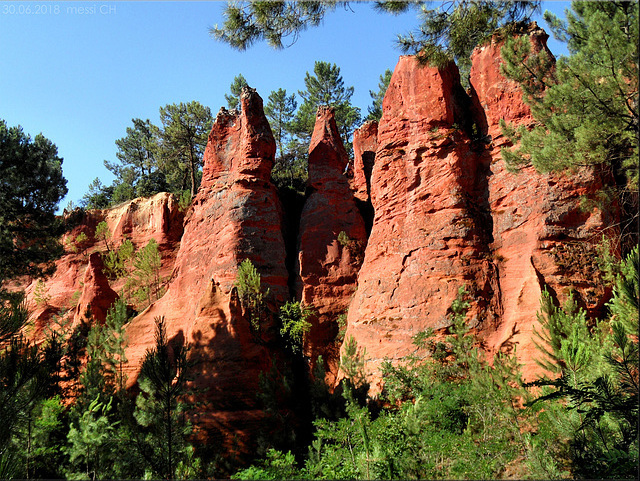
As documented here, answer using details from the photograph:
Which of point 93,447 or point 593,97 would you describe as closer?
point 593,97

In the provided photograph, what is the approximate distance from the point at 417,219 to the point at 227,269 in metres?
8.95

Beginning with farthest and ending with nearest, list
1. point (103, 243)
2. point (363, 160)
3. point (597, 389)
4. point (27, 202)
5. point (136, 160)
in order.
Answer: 1. point (136, 160)
2. point (103, 243)
3. point (363, 160)
4. point (27, 202)
5. point (597, 389)

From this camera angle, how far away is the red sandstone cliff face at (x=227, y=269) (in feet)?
49.0

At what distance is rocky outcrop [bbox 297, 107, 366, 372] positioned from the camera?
→ 2008 centimetres

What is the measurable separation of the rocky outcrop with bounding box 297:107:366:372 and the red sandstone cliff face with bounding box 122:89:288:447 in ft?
4.47

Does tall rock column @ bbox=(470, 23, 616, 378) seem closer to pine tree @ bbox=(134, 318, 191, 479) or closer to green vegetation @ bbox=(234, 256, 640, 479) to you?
green vegetation @ bbox=(234, 256, 640, 479)

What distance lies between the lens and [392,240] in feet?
55.2

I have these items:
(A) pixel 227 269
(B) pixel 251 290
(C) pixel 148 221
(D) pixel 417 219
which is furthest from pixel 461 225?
(C) pixel 148 221

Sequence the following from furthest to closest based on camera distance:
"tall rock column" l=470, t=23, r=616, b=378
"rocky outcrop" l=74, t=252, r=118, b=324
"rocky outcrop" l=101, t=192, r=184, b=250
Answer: "rocky outcrop" l=101, t=192, r=184, b=250, "rocky outcrop" l=74, t=252, r=118, b=324, "tall rock column" l=470, t=23, r=616, b=378

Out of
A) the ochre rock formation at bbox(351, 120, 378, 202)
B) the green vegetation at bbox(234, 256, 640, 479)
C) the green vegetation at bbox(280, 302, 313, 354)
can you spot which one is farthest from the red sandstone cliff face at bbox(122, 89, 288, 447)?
the ochre rock formation at bbox(351, 120, 378, 202)

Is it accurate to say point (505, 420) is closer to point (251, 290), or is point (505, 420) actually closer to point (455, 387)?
point (455, 387)

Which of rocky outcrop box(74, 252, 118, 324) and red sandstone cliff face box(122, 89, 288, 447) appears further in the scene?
rocky outcrop box(74, 252, 118, 324)

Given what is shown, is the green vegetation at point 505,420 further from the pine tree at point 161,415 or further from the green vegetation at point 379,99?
the green vegetation at point 379,99

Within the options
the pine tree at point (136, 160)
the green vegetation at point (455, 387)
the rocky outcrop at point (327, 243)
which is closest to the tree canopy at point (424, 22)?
the green vegetation at point (455, 387)
